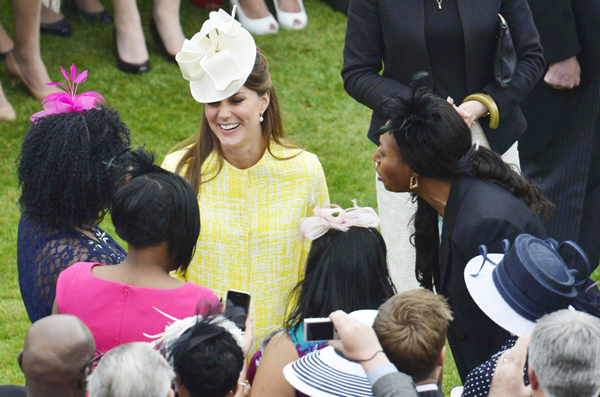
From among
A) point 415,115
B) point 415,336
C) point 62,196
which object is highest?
point 415,115

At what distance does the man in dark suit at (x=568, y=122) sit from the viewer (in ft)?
15.2

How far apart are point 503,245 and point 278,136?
3.98 ft

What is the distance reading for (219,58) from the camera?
321 cm

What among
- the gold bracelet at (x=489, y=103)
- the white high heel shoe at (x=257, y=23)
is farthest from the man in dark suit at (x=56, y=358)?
the white high heel shoe at (x=257, y=23)

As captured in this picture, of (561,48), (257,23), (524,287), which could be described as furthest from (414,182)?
(257,23)

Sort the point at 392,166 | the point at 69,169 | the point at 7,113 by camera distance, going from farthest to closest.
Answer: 1. the point at 7,113
2. the point at 392,166
3. the point at 69,169

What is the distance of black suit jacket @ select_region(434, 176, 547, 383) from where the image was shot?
2.89 meters

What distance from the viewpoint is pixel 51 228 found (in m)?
2.88

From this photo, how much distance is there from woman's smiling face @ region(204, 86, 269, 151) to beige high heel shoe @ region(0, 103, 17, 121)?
10.9ft

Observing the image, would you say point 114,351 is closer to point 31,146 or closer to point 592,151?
point 31,146

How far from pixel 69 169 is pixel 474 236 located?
1.56 meters

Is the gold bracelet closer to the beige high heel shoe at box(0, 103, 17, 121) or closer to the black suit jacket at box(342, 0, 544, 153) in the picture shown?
the black suit jacket at box(342, 0, 544, 153)

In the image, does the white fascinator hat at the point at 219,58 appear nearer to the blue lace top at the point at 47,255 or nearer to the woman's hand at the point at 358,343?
the blue lace top at the point at 47,255

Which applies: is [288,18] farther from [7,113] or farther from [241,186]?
[241,186]
